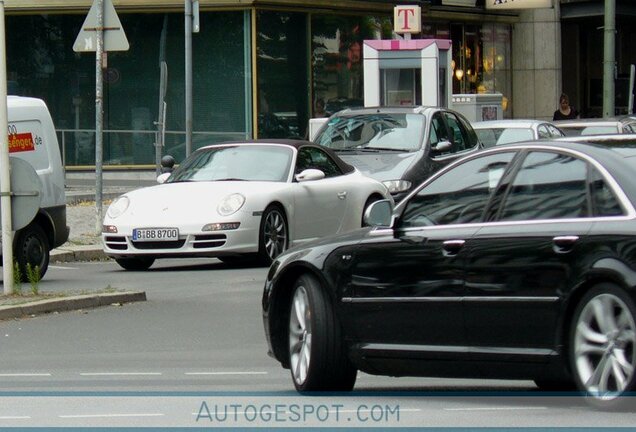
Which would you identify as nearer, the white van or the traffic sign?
the white van

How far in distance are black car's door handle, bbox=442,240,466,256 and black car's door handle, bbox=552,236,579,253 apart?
61 cm

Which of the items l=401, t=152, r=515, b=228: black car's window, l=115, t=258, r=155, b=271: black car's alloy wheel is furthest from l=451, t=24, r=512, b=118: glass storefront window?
l=401, t=152, r=515, b=228: black car's window

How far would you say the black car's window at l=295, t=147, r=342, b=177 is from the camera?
1841cm

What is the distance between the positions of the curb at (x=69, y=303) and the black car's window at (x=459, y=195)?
217 inches

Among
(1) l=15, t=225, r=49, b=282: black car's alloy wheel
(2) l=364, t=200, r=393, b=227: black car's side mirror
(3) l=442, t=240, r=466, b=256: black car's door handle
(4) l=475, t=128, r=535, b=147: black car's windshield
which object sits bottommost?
(1) l=15, t=225, r=49, b=282: black car's alloy wheel

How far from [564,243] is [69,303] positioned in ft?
23.0

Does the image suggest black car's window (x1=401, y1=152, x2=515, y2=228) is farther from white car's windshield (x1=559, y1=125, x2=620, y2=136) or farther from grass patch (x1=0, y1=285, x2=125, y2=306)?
white car's windshield (x1=559, y1=125, x2=620, y2=136)

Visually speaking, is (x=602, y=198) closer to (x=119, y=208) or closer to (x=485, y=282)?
(x=485, y=282)

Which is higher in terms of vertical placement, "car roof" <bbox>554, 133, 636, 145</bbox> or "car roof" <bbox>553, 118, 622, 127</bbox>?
"car roof" <bbox>553, 118, 622, 127</bbox>

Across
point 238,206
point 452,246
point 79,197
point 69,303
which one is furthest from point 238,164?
point 452,246

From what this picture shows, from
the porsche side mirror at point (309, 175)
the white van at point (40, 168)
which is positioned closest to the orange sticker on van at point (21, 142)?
the white van at point (40, 168)

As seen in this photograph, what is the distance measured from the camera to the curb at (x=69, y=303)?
13.0 metres

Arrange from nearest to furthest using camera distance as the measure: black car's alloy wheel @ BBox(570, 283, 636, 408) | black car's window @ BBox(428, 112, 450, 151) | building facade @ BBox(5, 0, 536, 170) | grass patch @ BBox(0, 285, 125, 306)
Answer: black car's alloy wheel @ BBox(570, 283, 636, 408) → grass patch @ BBox(0, 285, 125, 306) → black car's window @ BBox(428, 112, 450, 151) → building facade @ BBox(5, 0, 536, 170)

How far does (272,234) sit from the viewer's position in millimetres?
17391
